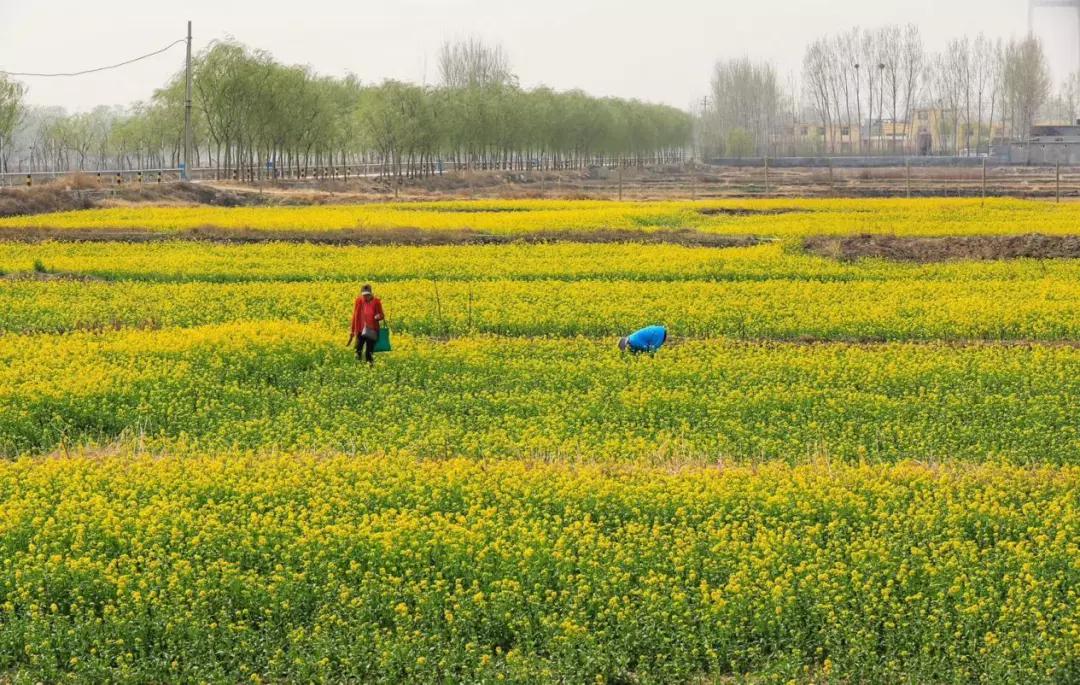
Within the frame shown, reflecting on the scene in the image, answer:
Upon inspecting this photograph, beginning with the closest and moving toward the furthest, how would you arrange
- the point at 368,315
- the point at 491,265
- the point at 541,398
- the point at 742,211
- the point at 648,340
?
the point at 541,398
the point at 368,315
the point at 648,340
the point at 491,265
the point at 742,211

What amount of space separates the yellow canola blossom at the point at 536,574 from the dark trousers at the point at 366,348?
22.4 feet

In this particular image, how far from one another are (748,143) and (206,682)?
17822 centimetres

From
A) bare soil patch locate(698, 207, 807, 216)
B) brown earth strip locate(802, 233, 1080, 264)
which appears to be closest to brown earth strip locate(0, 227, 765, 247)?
brown earth strip locate(802, 233, 1080, 264)

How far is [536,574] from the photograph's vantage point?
11.9 metres

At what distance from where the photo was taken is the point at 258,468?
599 inches

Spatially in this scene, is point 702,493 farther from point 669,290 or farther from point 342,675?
point 669,290

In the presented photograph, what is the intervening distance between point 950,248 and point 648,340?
19.5m

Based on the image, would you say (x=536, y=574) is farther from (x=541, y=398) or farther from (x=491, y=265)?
(x=491, y=265)

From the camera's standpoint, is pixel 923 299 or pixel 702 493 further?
pixel 923 299

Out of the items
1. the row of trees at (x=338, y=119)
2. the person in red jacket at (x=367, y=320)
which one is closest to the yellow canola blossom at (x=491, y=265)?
the person in red jacket at (x=367, y=320)

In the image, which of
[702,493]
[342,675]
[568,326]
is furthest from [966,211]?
[342,675]

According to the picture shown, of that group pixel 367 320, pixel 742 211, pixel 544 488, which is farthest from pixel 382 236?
pixel 544 488

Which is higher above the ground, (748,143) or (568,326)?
(748,143)

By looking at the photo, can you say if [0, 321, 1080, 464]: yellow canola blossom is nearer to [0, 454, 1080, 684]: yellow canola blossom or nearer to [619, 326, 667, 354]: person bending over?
[619, 326, 667, 354]: person bending over
